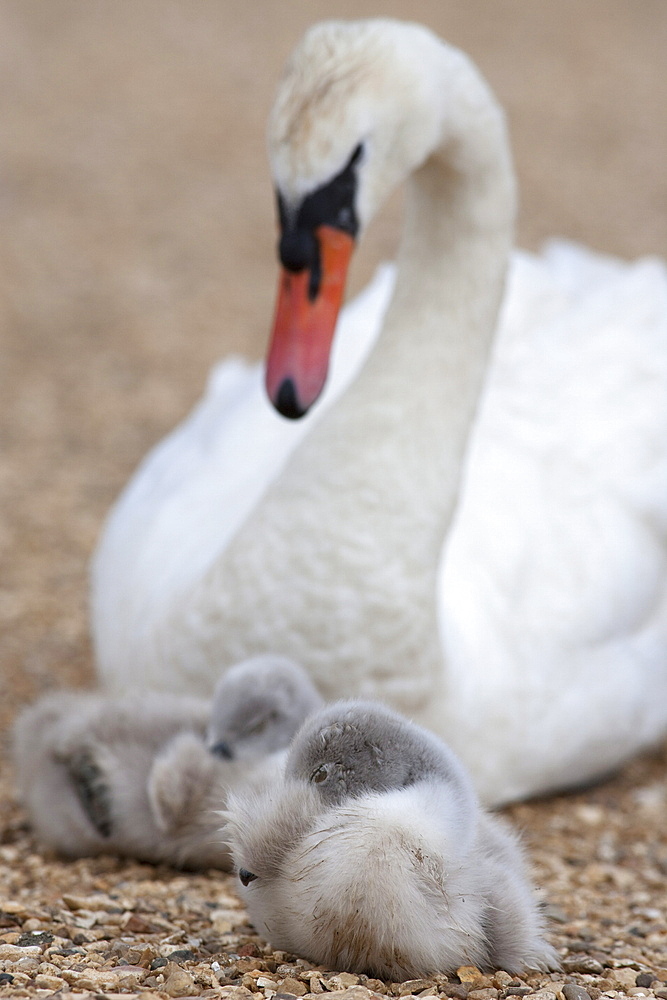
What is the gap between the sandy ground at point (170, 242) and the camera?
321 centimetres

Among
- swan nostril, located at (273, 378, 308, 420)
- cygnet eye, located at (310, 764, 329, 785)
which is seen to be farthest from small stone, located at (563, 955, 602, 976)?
swan nostril, located at (273, 378, 308, 420)

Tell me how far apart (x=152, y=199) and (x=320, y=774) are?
8447 millimetres

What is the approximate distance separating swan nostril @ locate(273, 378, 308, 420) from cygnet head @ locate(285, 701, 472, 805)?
861mm

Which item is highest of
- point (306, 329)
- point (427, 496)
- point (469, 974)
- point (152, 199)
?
point (152, 199)

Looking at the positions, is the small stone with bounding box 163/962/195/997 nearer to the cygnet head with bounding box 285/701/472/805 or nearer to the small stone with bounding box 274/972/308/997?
the small stone with bounding box 274/972/308/997

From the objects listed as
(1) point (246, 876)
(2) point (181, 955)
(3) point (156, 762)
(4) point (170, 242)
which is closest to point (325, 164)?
(3) point (156, 762)

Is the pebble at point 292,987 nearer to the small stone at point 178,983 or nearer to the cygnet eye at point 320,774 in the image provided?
the small stone at point 178,983

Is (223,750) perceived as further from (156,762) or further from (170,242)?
(170,242)

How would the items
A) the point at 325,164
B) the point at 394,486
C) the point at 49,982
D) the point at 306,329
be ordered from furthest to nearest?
1. the point at 394,486
2. the point at 306,329
3. the point at 325,164
4. the point at 49,982

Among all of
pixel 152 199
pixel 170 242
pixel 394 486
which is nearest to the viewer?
pixel 394 486

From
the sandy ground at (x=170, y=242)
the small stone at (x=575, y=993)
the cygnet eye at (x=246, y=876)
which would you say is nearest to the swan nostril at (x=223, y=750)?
the sandy ground at (x=170, y=242)

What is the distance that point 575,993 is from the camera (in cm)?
211

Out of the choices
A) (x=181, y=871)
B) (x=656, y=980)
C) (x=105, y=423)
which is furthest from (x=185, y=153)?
(x=656, y=980)

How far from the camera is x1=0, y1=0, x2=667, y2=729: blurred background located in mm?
6023
